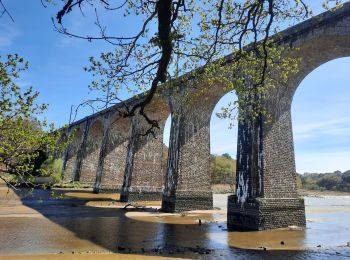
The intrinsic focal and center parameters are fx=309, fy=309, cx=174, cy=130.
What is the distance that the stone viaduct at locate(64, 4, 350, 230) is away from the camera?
1074 centimetres

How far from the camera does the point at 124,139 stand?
27609 mm

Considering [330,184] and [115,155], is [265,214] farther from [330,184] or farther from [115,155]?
[330,184]

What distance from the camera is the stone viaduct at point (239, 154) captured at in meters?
10.7

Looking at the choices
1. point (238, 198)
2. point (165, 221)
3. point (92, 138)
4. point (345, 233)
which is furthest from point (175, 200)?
point (92, 138)

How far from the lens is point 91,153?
32594mm

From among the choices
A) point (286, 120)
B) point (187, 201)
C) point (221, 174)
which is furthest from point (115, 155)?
point (221, 174)

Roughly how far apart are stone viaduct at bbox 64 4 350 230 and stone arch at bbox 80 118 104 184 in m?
4.38

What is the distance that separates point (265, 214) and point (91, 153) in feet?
82.0

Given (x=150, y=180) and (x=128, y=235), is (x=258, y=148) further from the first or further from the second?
(x=150, y=180)

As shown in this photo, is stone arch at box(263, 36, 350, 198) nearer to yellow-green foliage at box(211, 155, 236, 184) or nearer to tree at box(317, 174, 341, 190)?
yellow-green foliage at box(211, 155, 236, 184)

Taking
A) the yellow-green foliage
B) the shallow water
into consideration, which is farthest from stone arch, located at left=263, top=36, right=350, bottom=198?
the yellow-green foliage

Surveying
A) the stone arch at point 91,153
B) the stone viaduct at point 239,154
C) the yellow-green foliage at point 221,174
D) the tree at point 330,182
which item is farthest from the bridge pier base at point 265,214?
Answer: the tree at point 330,182

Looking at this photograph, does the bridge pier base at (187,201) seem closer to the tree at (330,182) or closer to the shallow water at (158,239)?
the shallow water at (158,239)

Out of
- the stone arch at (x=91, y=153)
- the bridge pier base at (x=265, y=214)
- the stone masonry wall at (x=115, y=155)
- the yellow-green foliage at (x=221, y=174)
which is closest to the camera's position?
the bridge pier base at (x=265, y=214)
